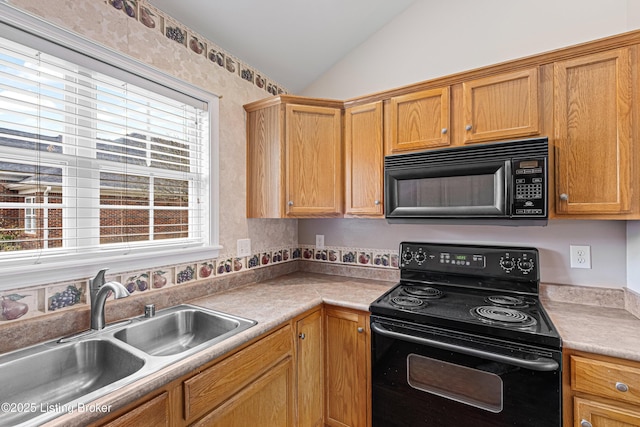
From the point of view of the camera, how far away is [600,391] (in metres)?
1.15

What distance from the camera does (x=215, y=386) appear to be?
44.0 inches

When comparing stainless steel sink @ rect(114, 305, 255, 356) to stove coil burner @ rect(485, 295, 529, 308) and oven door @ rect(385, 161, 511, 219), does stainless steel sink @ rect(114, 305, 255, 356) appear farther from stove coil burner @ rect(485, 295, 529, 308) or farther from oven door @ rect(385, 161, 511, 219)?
stove coil burner @ rect(485, 295, 529, 308)

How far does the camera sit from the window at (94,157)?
1.15 metres

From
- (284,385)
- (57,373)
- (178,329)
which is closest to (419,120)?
(284,385)

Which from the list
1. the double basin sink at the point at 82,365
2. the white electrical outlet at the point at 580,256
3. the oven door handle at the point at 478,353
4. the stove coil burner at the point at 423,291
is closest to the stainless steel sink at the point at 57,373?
the double basin sink at the point at 82,365

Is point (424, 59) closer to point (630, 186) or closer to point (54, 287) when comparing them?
point (630, 186)

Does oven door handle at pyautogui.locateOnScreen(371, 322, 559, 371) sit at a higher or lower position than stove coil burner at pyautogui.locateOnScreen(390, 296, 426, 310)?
lower

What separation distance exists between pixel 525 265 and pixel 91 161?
2306 mm

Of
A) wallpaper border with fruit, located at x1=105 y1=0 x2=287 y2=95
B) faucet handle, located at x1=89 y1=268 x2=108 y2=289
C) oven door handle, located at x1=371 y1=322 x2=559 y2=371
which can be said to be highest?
wallpaper border with fruit, located at x1=105 y1=0 x2=287 y2=95

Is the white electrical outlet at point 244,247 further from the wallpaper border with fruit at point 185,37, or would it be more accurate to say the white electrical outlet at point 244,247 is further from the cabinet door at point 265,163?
the wallpaper border with fruit at point 185,37

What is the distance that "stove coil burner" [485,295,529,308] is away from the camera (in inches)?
62.3

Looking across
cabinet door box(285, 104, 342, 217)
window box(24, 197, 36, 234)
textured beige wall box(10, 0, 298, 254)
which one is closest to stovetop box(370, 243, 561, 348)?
cabinet door box(285, 104, 342, 217)

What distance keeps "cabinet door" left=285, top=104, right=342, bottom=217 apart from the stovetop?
2.12ft

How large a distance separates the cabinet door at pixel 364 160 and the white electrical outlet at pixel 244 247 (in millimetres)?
733
